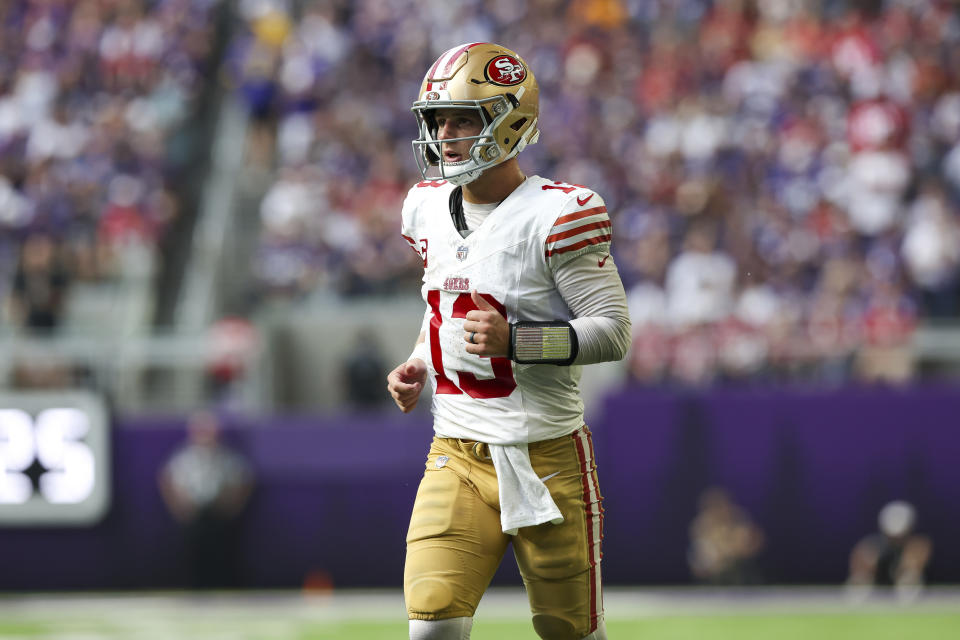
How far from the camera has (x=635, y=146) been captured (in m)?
13.2

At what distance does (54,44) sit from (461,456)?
13169mm

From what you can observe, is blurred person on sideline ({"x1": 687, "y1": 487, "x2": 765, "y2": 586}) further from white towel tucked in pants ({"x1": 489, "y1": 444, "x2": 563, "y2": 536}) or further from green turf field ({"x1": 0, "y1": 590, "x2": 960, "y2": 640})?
white towel tucked in pants ({"x1": 489, "y1": 444, "x2": 563, "y2": 536})

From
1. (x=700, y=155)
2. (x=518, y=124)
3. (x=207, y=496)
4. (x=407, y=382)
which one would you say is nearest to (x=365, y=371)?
(x=207, y=496)

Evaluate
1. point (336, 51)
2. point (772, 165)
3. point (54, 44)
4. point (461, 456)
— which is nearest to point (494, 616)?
point (772, 165)

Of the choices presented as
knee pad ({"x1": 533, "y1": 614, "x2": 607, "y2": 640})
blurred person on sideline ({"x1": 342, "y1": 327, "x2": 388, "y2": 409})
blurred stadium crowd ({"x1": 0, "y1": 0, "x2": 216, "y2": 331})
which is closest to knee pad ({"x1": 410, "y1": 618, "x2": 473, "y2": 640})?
knee pad ({"x1": 533, "y1": 614, "x2": 607, "y2": 640})

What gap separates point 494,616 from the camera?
10547mm

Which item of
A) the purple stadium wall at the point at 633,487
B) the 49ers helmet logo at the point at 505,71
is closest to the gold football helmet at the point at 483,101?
the 49ers helmet logo at the point at 505,71

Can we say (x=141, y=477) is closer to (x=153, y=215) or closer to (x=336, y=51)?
(x=153, y=215)

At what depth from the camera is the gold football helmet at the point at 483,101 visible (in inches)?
173

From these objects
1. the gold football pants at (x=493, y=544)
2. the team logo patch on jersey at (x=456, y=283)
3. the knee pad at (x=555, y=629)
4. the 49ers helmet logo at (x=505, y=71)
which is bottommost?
the knee pad at (x=555, y=629)

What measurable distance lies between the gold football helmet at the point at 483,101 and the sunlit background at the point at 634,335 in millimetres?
6893

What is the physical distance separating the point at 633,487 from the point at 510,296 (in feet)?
24.7

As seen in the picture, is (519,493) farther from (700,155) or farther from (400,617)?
(700,155)

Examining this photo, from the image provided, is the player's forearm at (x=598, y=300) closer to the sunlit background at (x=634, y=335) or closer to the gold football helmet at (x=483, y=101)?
the gold football helmet at (x=483, y=101)
